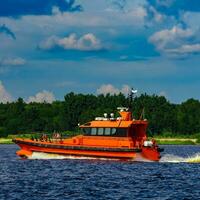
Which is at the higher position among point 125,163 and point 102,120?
point 102,120

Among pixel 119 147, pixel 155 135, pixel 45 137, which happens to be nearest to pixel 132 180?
pixel 119 147

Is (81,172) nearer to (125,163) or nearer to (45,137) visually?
(125,163)

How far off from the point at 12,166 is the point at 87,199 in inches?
1145

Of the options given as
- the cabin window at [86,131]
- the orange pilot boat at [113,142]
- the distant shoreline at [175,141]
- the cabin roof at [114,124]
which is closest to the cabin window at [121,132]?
the orange pilot boat at [113,142]

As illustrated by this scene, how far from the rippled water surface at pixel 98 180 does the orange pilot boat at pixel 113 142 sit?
97 centimetres

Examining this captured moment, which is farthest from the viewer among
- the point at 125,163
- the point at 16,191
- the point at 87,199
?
the point at 125,163

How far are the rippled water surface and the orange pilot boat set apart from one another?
97 centimetres

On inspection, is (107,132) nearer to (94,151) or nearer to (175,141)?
(94,151)

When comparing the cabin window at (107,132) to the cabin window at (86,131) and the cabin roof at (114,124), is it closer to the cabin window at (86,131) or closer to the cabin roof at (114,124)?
the cabin window at (86,131)

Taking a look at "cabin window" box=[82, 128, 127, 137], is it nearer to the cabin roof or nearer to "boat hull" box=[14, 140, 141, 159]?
the cabin roof

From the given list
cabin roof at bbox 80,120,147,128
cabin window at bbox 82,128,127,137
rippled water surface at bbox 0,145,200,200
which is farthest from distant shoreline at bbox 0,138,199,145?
cabin window at bbox 82,128,127,137

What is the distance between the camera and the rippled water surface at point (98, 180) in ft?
152

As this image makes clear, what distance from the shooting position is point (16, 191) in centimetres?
4766

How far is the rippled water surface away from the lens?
4628 cm
